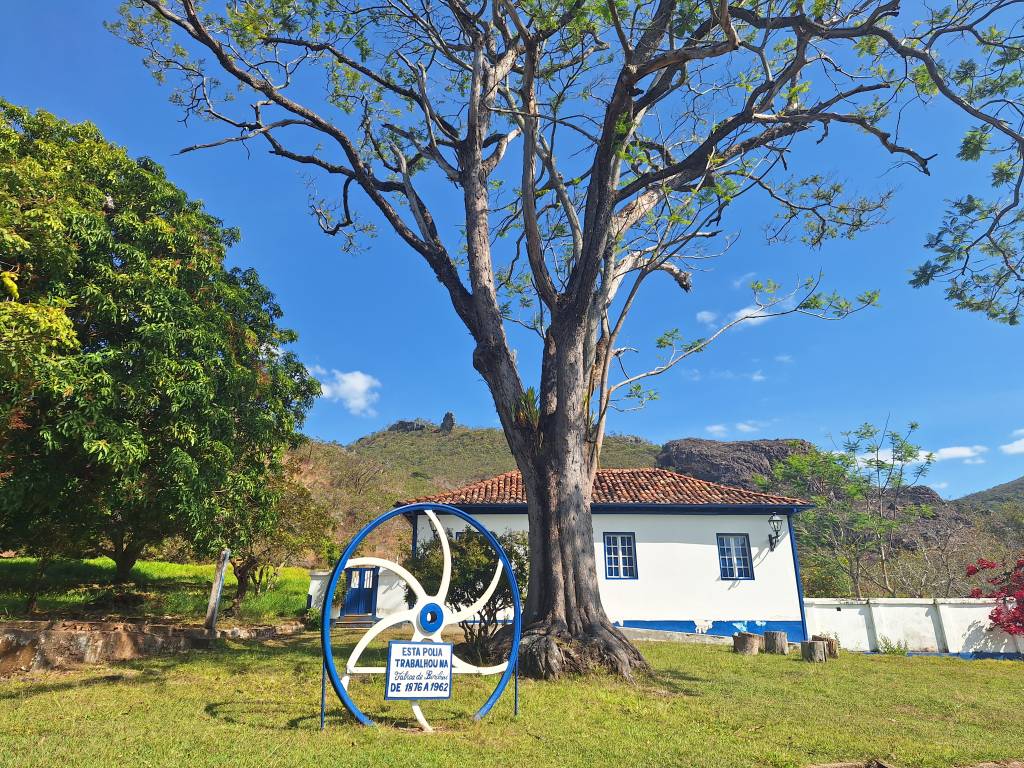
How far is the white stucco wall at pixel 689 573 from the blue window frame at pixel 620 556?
0.41 ft

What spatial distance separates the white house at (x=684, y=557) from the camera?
50.1 ft

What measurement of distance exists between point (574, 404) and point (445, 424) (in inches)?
2133

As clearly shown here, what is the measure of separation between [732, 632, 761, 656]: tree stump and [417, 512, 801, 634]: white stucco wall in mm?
3744

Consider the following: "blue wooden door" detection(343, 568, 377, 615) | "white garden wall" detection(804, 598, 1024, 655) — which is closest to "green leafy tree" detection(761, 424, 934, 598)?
"white garden wall" detection(804, 598, 1024, 655)

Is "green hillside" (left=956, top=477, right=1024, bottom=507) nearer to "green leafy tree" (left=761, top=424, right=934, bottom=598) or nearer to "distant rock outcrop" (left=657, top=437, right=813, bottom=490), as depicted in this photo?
"distant rock outcrop" (left=657, top=437, right=813, bottom=490)

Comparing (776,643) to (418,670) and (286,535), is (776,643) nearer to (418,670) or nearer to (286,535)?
(418,670)

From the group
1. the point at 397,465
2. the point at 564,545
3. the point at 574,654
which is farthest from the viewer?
the point at 397,465

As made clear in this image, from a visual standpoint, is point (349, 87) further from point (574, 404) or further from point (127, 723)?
point (127, 723)

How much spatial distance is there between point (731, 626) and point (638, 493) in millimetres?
4227

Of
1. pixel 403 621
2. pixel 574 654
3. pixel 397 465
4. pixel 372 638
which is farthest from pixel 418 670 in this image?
pixel 397 465

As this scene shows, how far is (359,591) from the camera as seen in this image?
17562 mm

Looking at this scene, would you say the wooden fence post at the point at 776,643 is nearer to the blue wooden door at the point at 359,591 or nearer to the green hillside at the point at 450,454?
the blue wooden door at the point at 359,591

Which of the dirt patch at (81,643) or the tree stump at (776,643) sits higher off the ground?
the dirt patch at (81,643)

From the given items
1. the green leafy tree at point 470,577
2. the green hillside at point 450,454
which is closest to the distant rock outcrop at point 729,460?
the green hillside at point 450,454
